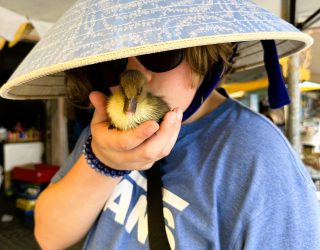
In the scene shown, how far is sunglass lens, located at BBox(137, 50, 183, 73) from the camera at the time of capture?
54 cm

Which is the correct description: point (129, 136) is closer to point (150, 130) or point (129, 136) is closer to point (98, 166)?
point (150, 130)

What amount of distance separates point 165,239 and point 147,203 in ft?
0.25

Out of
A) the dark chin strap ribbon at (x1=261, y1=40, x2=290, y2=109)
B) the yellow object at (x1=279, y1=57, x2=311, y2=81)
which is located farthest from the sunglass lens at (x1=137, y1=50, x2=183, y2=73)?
the yellow object at (x1=279, y1=57, x2=311, y2=81)

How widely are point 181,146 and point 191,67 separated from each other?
166 mm

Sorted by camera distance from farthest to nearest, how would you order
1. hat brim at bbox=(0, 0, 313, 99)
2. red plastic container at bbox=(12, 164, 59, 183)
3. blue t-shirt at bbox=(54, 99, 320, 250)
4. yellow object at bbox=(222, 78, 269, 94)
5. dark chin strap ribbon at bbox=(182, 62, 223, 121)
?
red plastic container at bbox=(12, 164, 59, 183) < yellow object at bbox=(222, 78, 269, 94) < dark chin strap ribbon at bbox=(182, 62, 223, 121) < blue t-shirt at bbox=(54, 99, 320, 250) < hat brim at bbox=(0, 0, 313, 99)

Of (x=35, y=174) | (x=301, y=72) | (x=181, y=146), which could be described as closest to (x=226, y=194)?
(x=181, y=146)

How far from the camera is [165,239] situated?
554 millimetres

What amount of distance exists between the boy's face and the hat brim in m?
0.16

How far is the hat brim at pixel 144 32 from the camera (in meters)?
0.39

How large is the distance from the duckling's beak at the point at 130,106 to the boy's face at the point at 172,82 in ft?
0.26

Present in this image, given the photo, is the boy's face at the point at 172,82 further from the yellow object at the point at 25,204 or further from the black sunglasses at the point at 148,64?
the yellow object at the point at 25,204

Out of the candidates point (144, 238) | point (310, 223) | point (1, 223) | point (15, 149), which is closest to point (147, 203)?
point (144, 238)

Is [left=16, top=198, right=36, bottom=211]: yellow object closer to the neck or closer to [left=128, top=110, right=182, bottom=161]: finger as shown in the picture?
the neck

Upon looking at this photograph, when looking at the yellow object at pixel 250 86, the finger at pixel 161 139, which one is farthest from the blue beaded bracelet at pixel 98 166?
the yellow object at pixel 250 86
